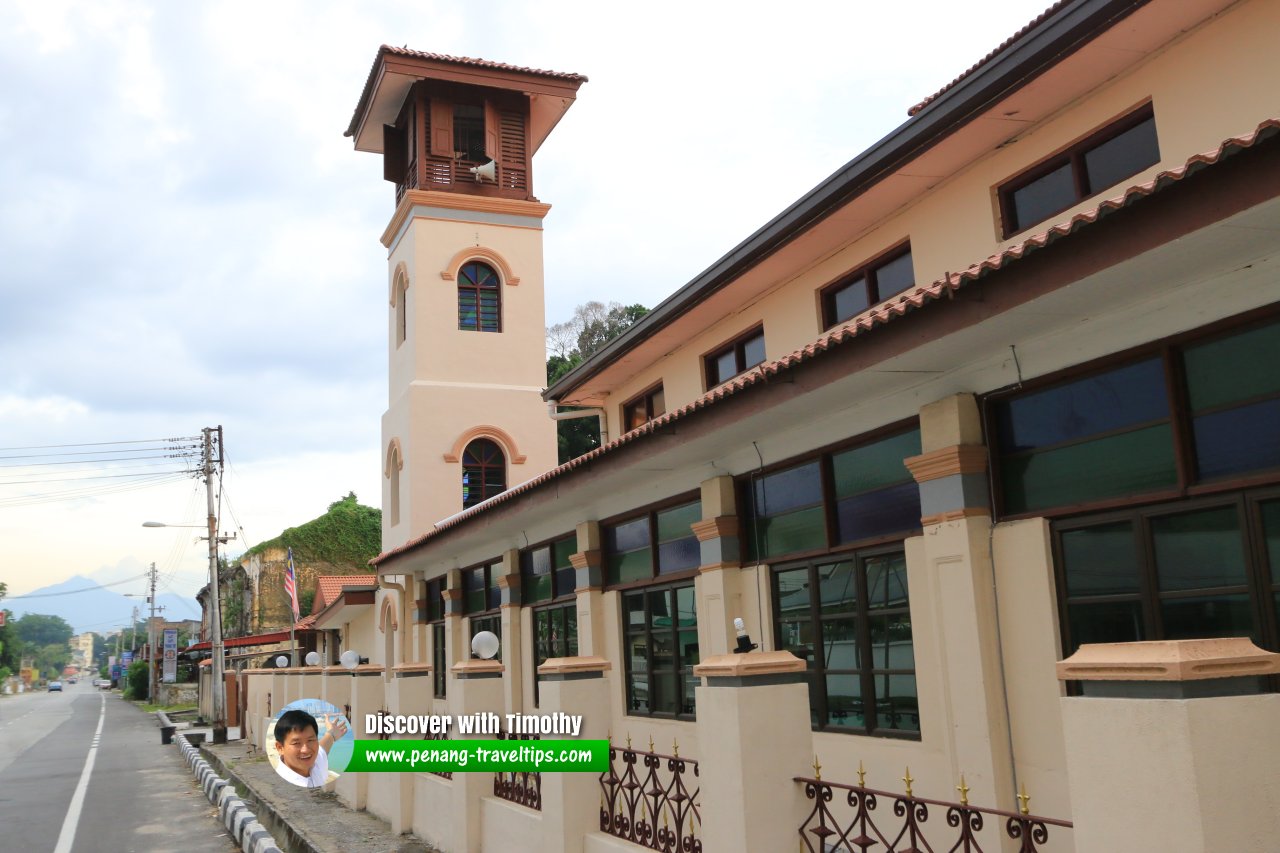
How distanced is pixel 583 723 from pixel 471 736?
2877mm

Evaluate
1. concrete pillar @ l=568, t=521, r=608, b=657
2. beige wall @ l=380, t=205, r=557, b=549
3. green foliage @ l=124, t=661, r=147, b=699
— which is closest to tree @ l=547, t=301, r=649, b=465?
beige wall @ l=380, t=205, r=557, b=549

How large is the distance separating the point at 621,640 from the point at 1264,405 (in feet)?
27.3

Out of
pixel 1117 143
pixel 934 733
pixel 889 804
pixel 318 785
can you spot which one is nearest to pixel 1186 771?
pixel 934 733

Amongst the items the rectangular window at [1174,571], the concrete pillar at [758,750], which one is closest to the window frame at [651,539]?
the rectangular window at [1174,571]

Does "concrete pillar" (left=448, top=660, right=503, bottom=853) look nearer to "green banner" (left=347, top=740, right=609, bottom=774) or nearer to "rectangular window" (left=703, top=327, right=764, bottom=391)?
"green banner" (left=347, top=740, right=609, bottom=774)

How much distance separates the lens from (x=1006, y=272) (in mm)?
5754

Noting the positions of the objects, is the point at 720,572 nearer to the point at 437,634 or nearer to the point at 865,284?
the point at 865,284

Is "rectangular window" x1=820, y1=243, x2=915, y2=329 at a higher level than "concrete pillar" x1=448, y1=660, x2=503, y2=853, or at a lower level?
higher

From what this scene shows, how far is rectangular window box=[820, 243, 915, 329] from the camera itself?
1077 cm

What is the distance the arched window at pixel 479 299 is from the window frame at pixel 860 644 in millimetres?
16734

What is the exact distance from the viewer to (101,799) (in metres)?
19.9

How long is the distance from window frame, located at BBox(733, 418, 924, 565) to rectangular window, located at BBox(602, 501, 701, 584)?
86 cm

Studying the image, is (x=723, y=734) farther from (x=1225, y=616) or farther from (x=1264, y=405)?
(x=1264, y=405)

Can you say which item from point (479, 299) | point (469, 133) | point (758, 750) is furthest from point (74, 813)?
Result: point (758, 750)
